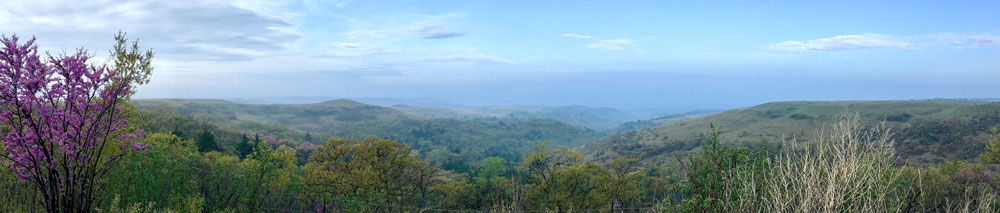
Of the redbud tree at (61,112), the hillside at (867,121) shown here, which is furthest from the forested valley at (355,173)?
the hillside at (867,121)

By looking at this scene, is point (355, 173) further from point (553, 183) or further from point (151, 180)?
point (553, 183)

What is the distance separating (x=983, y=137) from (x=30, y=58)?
120 m

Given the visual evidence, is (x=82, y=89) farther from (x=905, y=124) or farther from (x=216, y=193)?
(x=905, y=124)

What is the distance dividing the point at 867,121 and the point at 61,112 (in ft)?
450

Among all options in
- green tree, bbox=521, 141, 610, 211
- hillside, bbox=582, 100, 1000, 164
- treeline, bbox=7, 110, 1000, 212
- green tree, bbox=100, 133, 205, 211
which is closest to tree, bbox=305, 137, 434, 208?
treeline, bbox=7, 110, 1000, 212

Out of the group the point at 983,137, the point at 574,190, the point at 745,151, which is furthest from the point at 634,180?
the point at 983,137

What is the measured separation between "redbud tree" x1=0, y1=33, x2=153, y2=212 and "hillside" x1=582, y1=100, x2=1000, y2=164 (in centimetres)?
6460

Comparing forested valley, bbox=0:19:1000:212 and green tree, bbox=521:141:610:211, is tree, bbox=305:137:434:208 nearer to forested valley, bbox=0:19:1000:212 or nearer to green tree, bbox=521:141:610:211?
forested valley, bbox=0:19:1000:212

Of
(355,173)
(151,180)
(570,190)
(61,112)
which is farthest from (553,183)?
(61,112)

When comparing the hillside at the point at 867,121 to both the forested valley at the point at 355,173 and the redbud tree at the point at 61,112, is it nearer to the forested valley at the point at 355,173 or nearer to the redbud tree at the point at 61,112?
the forested valley at the point at 355,173

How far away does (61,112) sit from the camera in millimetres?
8664

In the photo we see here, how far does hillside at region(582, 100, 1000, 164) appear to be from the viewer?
79.0 meters

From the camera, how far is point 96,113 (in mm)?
9070

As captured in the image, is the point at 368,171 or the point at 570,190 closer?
the point at 368,171
